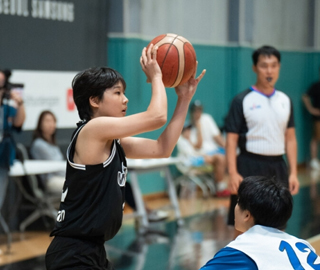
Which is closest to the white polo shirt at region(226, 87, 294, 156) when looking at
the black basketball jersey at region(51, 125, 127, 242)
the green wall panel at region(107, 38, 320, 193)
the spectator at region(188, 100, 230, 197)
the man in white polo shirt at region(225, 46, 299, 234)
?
the man in white polo shirt at region(225, 46, 299, 234)

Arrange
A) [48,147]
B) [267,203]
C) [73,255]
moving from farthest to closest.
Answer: [48,147], [73,255], [267,203]

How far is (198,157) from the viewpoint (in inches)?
341

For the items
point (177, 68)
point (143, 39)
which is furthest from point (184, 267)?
→ point (143, 39)

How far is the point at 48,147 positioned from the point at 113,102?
4.42 meters

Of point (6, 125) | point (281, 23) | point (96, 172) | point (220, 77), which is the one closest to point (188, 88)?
point (96, 172)

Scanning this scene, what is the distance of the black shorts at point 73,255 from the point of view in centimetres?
240

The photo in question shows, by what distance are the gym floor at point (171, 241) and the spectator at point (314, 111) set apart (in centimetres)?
390

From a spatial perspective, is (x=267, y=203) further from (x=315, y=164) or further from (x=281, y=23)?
(x=315, y=164)

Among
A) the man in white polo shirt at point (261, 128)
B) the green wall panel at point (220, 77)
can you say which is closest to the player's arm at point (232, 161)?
the man in white polo shirt at point (261, 128)

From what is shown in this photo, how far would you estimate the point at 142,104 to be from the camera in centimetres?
843

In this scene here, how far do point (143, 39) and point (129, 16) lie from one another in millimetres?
505

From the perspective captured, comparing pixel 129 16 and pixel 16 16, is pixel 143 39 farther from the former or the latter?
pixel 16 16

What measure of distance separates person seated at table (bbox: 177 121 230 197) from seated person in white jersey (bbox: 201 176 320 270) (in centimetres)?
631

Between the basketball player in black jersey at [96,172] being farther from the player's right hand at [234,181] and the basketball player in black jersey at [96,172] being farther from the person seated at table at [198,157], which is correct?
the person seated at table at [198,157]
